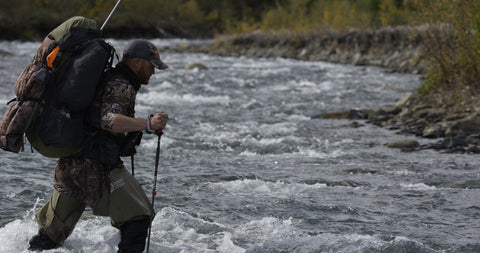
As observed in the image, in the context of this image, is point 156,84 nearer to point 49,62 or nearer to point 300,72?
point 300,72

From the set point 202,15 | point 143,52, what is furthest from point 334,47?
point 143,52

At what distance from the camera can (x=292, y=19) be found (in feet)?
138

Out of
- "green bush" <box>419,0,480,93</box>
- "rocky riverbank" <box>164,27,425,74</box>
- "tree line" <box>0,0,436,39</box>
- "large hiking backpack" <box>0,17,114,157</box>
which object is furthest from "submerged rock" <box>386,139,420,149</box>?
"tree line" <box>0,0,436,39</box>

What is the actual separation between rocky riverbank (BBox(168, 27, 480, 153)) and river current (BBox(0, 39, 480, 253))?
22.5 inches

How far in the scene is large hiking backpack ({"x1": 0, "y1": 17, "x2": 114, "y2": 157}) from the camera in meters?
4.02

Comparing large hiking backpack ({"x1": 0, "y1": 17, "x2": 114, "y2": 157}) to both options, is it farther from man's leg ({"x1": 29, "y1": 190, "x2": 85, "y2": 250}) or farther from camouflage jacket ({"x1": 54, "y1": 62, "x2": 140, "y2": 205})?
man's leg ({"x1": 29, "y1": 190, "x2": 85, "y2": 250})

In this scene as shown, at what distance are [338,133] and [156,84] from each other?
8780 mm

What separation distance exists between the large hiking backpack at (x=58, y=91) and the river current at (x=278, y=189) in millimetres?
1242

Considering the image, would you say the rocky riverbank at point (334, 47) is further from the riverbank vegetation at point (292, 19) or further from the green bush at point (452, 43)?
the green bush at point (452, 43)

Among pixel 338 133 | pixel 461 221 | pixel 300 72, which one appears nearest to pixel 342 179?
pixel 461 221

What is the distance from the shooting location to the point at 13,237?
209 inches

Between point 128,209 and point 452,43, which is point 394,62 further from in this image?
point 128,209

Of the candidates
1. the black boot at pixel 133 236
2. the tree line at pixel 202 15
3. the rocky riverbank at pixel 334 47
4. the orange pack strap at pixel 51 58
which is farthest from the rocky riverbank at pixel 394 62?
the orange pack strap at pixel 51 58

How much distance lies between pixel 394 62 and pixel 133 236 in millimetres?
24755
